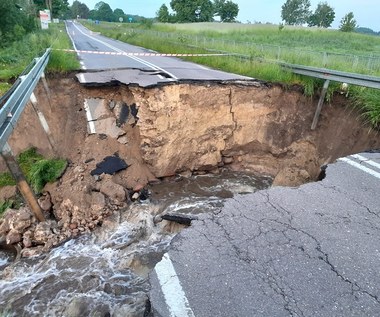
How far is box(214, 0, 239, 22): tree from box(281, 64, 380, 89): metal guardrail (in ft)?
248

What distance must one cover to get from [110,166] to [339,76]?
653 cm

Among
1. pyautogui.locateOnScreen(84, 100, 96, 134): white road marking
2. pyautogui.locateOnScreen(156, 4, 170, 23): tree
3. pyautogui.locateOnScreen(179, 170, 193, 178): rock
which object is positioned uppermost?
pyautogui.locateOnScreen(156, 4, 170, 23): tree

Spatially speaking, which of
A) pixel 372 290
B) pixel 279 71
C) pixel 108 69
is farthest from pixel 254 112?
pixel 372 290

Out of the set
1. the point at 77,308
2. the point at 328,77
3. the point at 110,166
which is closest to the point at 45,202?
the point at 110,166

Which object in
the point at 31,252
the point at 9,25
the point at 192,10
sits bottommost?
the point at 31,252

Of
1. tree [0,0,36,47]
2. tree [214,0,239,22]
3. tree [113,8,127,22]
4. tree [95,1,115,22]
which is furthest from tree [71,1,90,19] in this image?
tree [0,0,36,47]

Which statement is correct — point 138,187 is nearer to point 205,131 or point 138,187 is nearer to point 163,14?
point 205,131

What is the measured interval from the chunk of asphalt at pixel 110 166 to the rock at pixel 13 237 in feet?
7.31

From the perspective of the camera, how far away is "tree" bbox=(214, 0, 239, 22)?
249 feet

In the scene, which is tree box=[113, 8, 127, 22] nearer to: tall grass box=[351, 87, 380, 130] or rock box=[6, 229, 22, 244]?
tall grass box=[351, 87, 380, 130]

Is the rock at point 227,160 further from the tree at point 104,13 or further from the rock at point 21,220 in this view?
the tree at point 104,13

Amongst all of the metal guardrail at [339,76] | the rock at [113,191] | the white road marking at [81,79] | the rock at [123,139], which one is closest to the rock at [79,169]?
the rock at [113,191]

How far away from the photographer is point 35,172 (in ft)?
24.7

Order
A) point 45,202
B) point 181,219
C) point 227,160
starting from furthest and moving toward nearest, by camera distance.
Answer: point 227,160 < point 45,202 < point 181,219
